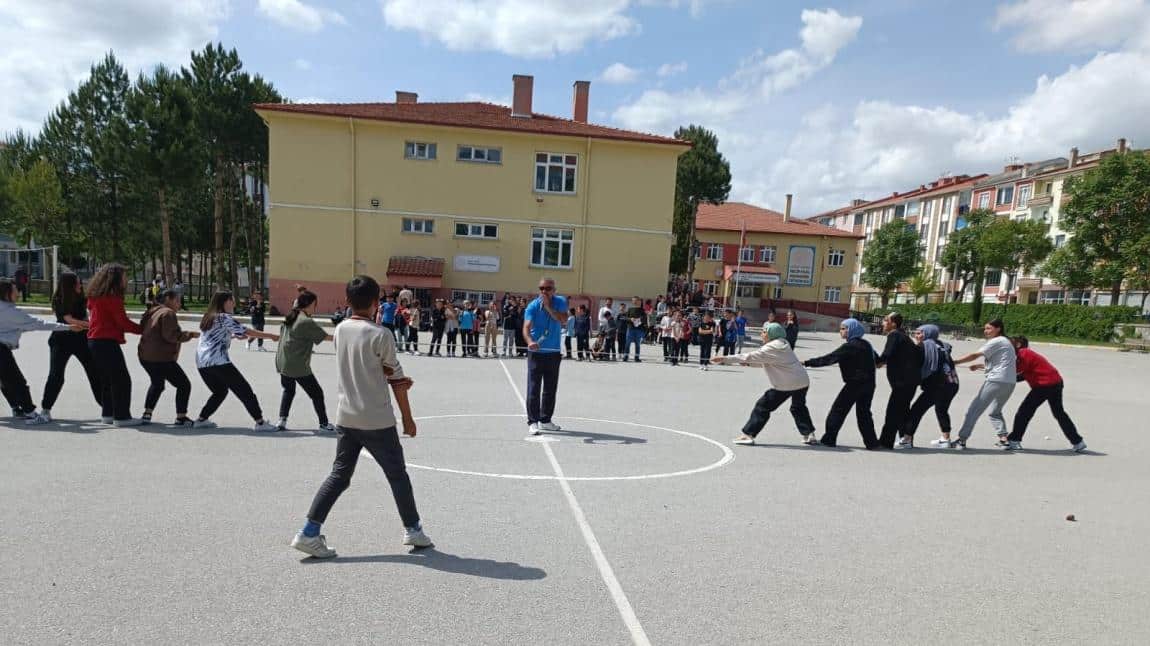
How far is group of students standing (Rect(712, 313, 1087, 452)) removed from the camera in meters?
8.13

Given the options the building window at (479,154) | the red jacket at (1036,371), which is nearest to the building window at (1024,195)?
the building window at (479,154)

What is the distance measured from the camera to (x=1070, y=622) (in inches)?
148

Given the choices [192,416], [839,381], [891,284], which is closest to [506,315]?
[839,381]

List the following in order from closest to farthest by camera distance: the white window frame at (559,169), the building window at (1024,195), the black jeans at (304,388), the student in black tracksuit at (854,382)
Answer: the black jeans at (304,388) < the student in black tracksuit at (854,382) < the white window frame at (559,169) < the building window at (1024,195)

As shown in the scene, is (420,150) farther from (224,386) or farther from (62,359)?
(224,386)

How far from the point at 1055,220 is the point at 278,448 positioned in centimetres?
7827

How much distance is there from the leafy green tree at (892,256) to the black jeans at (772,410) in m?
64.3

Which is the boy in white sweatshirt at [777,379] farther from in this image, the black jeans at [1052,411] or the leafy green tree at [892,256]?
the leafy green tree at [892,256]

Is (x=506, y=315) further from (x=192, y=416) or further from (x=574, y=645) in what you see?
(x=574, y=645)

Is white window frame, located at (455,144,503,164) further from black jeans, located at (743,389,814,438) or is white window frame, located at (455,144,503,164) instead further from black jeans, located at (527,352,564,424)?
black jeans, located at (743,389,814,438)

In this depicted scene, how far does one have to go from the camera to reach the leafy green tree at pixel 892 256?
211ft

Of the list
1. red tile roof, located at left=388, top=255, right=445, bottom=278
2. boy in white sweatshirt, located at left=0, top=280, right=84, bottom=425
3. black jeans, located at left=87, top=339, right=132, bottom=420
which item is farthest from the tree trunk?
black jeans, located at left=87, top=339, right=132, bottom=420

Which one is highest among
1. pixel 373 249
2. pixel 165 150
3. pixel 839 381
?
pixel 165 150

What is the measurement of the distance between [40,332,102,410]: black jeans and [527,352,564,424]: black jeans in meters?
5.37
